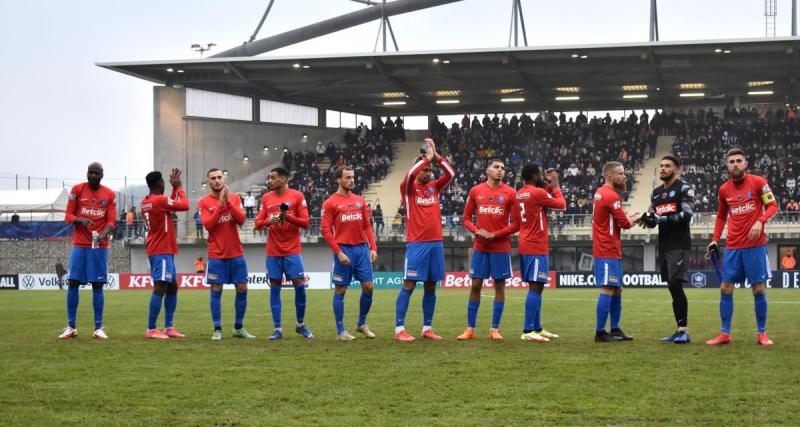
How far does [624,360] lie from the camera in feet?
35.0

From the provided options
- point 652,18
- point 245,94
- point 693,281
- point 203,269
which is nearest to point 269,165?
point 245,94

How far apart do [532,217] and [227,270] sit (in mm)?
4278

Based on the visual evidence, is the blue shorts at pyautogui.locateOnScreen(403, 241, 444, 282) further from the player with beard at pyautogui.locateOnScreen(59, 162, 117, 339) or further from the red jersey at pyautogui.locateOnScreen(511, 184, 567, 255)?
the player with beard at pyautogui.locateOnScreen(59, 162, 117, 339)

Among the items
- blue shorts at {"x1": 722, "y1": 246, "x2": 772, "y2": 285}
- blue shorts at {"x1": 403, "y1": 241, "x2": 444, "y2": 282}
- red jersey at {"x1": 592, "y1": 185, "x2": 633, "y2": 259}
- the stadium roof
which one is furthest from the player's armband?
the stadium roof

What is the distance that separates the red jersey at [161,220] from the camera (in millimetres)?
14000

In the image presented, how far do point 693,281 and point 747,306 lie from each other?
1714cm

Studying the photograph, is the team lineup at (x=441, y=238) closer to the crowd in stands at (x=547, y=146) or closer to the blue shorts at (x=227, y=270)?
the blue shorts at (x=227, y=270)

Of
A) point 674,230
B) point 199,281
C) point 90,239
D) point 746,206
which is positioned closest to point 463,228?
point 199,281

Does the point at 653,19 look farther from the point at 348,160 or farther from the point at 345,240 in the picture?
the point at 345,240

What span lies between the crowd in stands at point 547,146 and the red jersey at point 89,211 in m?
34.0

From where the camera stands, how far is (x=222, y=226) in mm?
13906

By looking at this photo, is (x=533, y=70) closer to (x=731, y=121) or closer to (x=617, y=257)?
(x=731, y=121)

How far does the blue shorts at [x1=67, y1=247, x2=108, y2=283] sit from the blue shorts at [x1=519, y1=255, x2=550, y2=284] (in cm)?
591

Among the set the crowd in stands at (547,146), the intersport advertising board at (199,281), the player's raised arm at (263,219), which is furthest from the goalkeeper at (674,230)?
the crowd in stands at (547,146)
